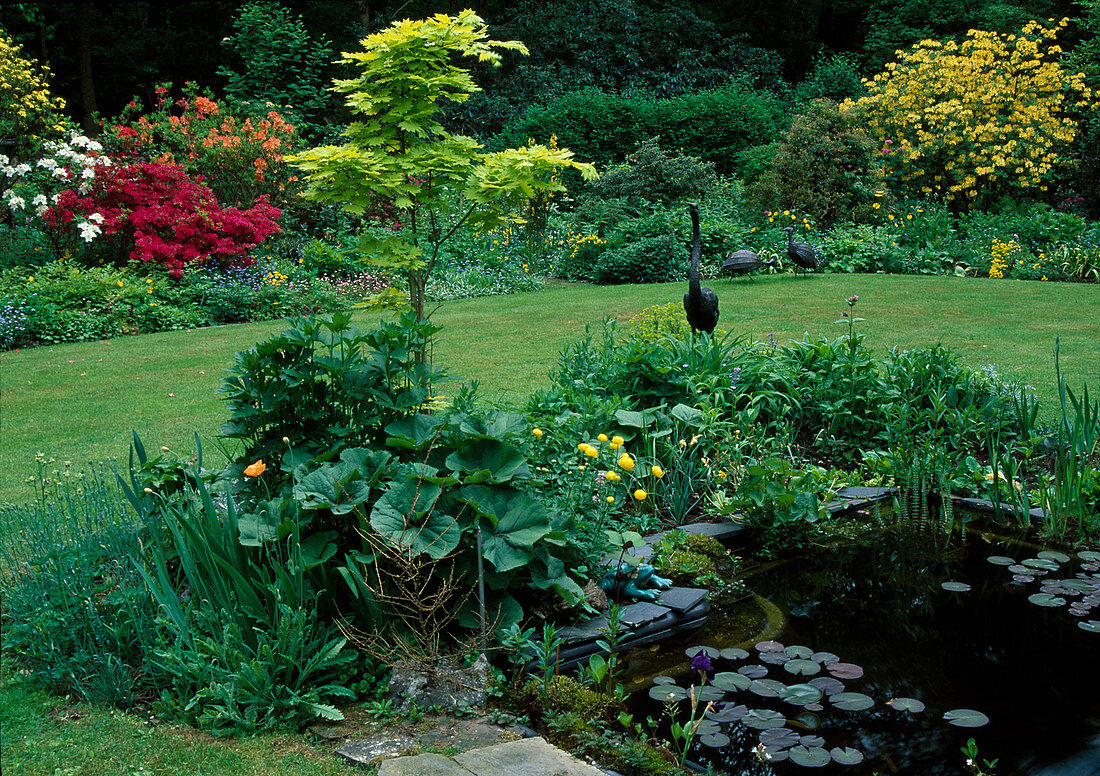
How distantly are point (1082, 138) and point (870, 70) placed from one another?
8.72m

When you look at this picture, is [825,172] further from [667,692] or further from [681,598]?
[667,692]

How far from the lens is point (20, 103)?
12648 mm

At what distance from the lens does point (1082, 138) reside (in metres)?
14.3

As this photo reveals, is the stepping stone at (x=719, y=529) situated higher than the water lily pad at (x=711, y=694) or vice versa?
the stepping stone at (x=719, y=529)

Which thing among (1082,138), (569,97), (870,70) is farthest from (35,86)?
(870,70)

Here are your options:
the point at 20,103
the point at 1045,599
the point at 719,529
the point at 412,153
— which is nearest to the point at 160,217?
the point at 20,103

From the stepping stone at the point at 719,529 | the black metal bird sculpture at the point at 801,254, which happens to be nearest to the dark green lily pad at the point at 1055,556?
the stepping stone at the point at 719,529

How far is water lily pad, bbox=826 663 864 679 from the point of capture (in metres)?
2.82

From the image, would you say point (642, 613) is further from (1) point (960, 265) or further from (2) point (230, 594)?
(1) point (960, 265)

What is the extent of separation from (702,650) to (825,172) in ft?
34.8

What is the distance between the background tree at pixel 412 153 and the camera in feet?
14.6

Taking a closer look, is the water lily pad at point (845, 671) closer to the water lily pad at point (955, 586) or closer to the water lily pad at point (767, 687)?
the water lily pad at point (767, 687)

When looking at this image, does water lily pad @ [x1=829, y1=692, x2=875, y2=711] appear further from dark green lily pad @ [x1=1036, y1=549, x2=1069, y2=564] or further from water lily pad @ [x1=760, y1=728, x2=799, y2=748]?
dark green lily pad @ [x1=1036, y1=549, x2=1069, y2=564]

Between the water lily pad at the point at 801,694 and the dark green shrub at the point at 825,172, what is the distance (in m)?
10.5
